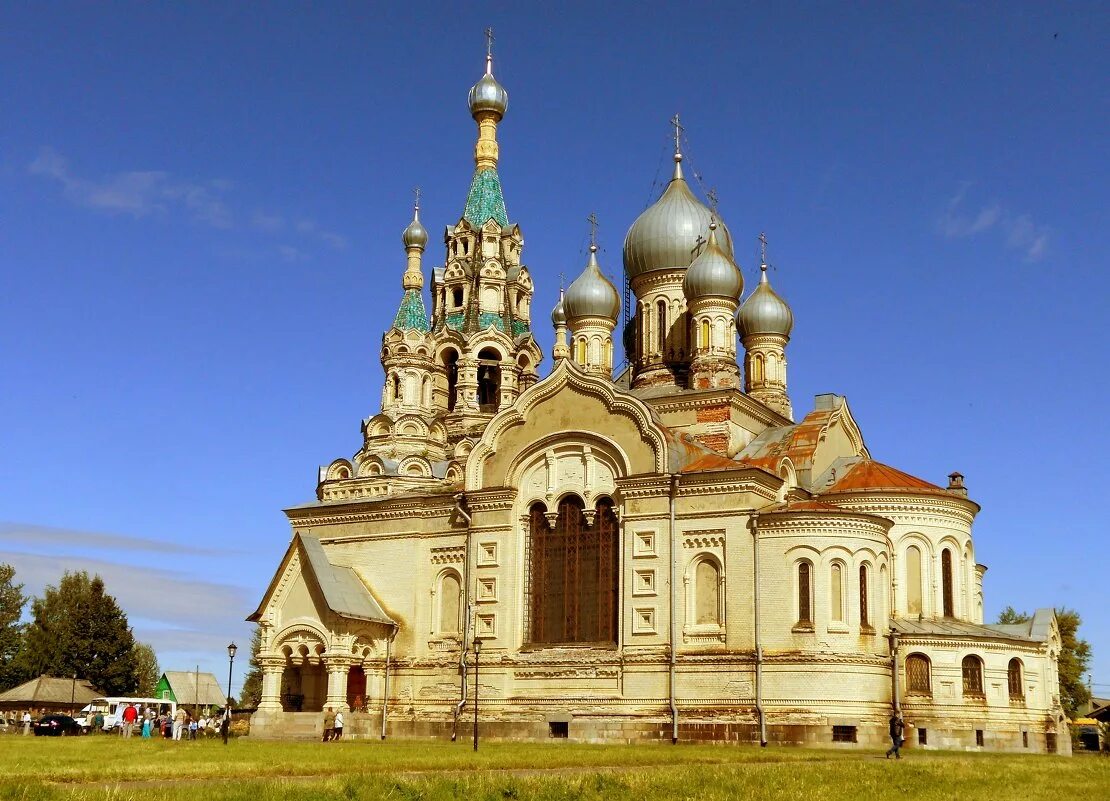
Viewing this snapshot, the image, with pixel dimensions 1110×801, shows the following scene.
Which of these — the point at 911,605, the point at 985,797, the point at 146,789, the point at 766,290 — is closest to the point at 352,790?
the point at 146,789

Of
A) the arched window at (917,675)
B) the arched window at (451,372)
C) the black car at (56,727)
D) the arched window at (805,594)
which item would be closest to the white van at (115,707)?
the black car at (56,727)

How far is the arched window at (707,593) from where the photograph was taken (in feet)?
102

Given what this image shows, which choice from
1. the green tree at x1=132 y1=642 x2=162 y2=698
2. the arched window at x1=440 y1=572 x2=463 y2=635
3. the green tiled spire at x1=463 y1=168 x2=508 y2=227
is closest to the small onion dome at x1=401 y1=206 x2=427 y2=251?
the green tiled spire at x1=463 y1=168 x2=508 y2=227

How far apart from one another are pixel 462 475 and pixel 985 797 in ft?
75.0

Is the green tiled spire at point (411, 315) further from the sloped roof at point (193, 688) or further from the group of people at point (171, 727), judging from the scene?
the sloped roof at point (193, 688)

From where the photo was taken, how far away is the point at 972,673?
3072 cm

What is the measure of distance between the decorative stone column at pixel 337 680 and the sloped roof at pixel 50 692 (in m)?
21.6

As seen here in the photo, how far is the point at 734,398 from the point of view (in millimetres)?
35188

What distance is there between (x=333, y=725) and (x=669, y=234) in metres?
18.0

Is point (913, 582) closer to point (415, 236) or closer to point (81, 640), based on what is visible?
point (415, 236)

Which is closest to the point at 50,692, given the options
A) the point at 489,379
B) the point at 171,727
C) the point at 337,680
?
the point at 171,727

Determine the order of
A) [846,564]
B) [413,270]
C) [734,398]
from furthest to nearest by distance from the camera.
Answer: [413,270] → [734,398] → [846,564]

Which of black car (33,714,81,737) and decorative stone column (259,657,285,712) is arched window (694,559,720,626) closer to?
decorative stone column (259,657,285,712)

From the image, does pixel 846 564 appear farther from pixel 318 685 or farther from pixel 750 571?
pixel 318 685
